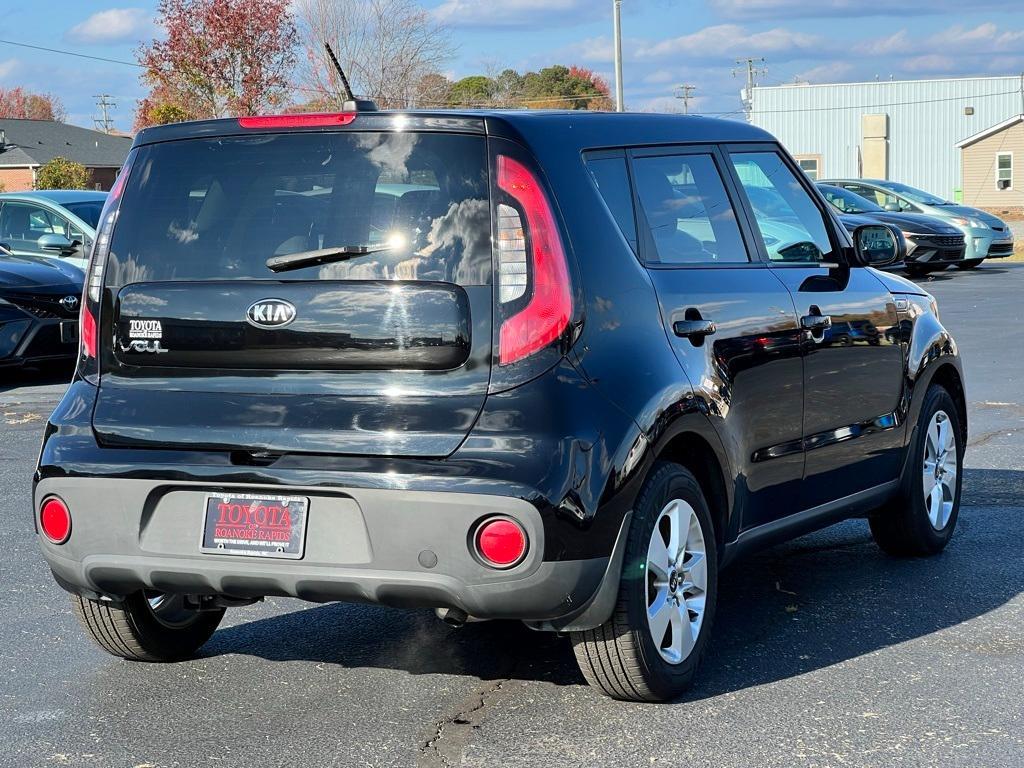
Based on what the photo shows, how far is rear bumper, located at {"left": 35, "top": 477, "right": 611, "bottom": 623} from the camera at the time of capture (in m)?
4.01

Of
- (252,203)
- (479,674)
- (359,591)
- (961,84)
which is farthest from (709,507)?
(961,84)

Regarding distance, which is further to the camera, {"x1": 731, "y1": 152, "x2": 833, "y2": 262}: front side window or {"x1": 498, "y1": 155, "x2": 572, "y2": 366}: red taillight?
{"x1": 731, "y1": 152, "x2": 833, "y2": 262}: front side window

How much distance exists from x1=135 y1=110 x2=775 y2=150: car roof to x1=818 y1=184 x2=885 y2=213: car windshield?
20769 mm

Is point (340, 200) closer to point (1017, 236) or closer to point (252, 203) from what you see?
point (252, 203)

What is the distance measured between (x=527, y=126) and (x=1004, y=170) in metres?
64.2

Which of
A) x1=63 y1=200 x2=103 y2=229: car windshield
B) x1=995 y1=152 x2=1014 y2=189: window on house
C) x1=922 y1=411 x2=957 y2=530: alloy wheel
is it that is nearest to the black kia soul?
x1=922 y1=411 x2=957 y2=530: alloy wheel

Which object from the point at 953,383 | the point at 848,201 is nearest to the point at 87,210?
the point at 953,383

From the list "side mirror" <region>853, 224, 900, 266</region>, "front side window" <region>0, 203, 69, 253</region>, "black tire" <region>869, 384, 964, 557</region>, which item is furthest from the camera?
"front side window" <region>0, 203, 69, 253</region>

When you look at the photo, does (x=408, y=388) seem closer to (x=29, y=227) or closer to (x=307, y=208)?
(x=307, y=208)

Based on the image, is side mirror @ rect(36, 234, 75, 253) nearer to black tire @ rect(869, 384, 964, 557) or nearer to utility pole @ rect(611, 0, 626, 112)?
black tire @ rect(869, 384, 964, 557)

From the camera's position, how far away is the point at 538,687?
4.71m

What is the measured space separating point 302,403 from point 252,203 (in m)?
0.62

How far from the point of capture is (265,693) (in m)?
4.71

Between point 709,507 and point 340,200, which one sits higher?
point 340,200
